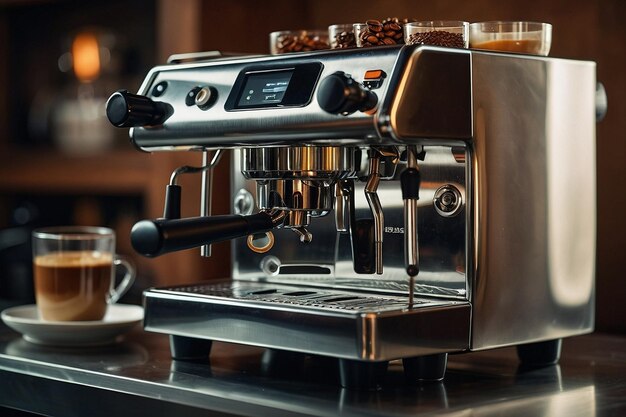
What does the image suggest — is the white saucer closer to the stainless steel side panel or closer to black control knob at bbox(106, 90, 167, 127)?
black control knob at bbox(106, 90, 167, 127)

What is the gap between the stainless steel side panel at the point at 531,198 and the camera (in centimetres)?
109

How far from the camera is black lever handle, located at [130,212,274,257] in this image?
1.00 meters

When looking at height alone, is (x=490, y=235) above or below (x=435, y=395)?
above

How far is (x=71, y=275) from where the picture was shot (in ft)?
4.55

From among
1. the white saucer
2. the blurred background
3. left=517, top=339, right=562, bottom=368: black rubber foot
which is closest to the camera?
left=517, top=339, right=562, bottom=368: black rubber foot

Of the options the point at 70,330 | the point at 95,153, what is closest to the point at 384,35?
the point at 70,330

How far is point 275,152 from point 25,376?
360mm

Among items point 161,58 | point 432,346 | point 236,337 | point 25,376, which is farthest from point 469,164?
point 161,58

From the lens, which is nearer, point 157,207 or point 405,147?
point 405,147

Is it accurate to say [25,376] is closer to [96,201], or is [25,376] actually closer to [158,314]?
[158,314]

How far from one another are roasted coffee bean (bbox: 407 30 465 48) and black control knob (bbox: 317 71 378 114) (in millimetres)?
132

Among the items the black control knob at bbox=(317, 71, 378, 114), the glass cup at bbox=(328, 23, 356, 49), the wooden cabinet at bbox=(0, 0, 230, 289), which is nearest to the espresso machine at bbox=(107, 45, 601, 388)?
the black control knob at bbox=(317, 71, 378, 114)

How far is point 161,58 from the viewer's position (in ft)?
7.20

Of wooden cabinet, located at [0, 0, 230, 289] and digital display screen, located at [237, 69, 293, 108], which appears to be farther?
wooden cabinet, located at [0, 0, 230, 289]
